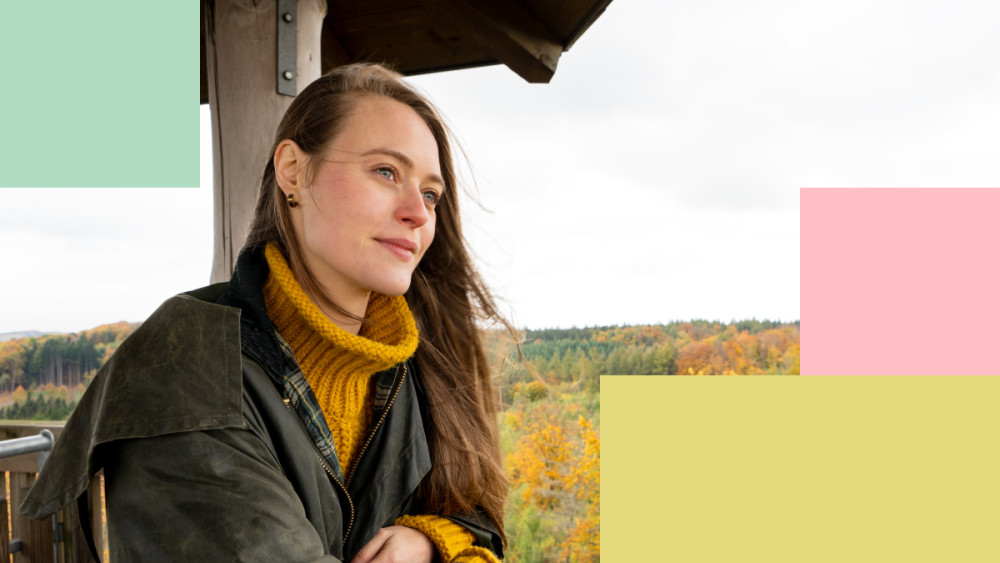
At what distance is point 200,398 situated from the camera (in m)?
0.95

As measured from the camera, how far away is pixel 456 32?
2068 millimetres

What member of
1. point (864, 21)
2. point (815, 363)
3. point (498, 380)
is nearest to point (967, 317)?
point (815, 363)

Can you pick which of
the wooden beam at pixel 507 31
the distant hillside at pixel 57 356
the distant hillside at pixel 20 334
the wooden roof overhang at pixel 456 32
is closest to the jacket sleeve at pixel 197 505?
the wooden roof overhang at pixel 456 32

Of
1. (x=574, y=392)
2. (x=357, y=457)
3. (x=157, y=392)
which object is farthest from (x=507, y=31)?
(x=574, y=392)

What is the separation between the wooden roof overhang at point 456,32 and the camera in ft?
6.17

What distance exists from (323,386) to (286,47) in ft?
2.77

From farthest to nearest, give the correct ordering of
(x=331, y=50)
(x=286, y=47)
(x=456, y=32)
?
1. (x=331, y=50)
2. (x=456, y=32)
3. (x=286, y=47)

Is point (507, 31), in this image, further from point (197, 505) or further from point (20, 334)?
point (20, 334)

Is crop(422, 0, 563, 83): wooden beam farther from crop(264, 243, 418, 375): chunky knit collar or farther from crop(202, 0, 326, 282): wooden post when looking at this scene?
crop(264, 243, 418, 375): chunky knit collar

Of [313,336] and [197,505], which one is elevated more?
[313,336]

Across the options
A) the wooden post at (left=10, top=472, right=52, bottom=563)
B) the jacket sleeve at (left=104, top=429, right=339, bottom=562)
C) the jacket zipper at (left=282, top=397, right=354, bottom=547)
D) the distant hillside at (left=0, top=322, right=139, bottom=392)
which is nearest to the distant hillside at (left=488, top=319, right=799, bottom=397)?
the distant hillside at (left=0, top=322, right=139, bottom=392)

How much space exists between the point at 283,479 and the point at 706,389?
15.2 ft

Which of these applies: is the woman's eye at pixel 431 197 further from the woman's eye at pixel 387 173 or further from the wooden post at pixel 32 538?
the wooden post at pixel 32 538

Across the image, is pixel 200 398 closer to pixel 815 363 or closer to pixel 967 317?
pixel 815 363
